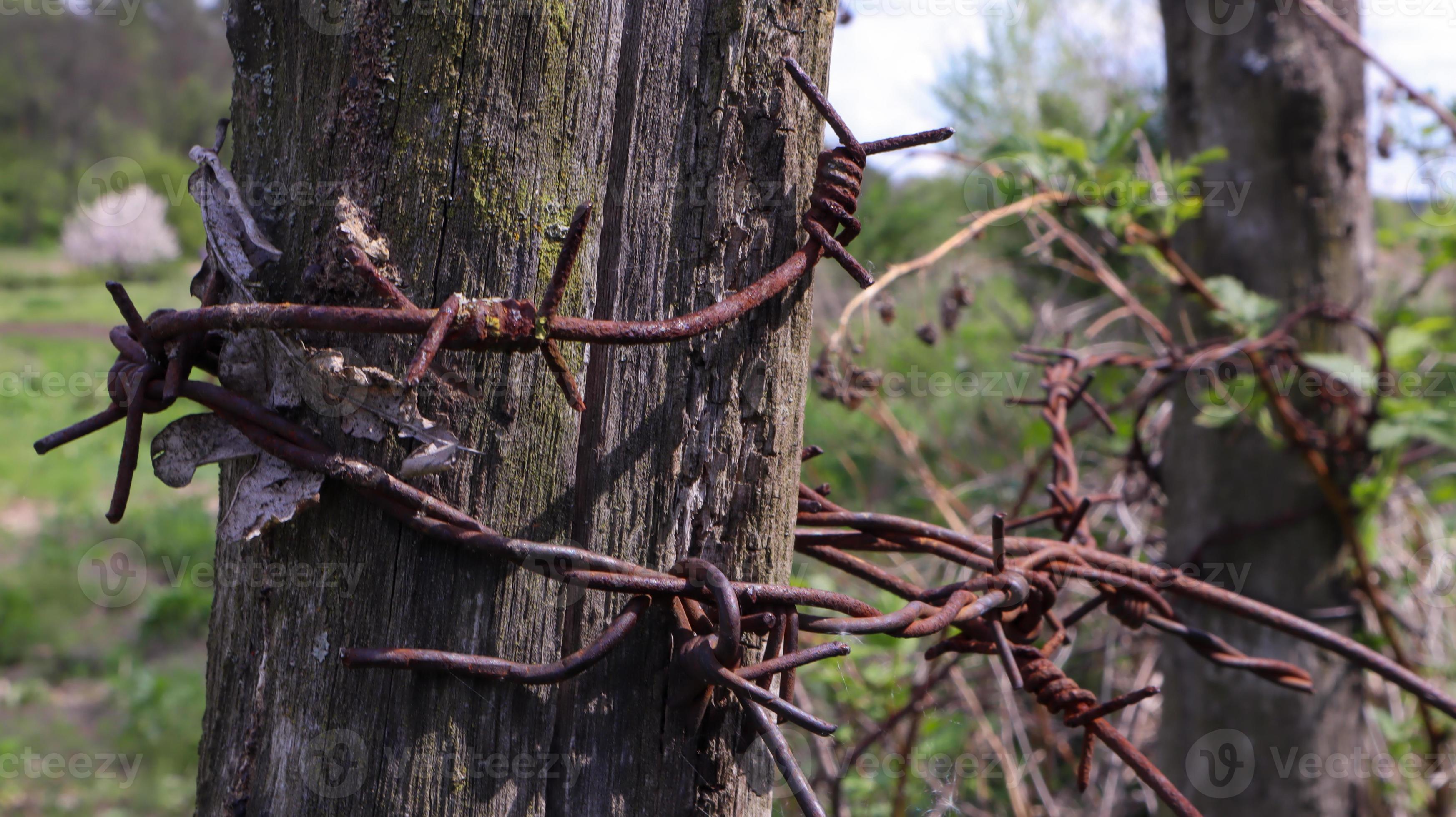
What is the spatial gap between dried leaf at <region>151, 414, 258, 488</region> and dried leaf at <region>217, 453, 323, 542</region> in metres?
0.03

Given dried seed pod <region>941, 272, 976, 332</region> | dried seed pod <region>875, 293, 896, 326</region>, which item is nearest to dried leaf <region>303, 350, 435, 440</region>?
dried seed pod <region>875, 293, 896, 326</region>

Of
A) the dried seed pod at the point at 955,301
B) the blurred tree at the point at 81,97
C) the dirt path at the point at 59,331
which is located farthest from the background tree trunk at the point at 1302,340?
the blurred tree at the point at 81,97

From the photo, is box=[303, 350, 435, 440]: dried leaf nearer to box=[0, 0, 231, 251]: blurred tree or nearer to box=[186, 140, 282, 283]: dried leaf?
box=[186, 140, 282, 283]: dried leaf

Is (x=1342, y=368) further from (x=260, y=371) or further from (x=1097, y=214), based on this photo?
(x=260, y=371)

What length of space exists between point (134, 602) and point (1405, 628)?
9.39 m

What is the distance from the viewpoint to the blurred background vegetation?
247 cm

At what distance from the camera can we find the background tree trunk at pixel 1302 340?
2.19 m

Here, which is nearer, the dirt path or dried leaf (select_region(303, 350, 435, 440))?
dried leaf (select_region(303, 350, 435, 440))

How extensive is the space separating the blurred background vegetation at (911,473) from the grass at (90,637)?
2 centimetres

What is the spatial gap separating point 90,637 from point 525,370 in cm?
859

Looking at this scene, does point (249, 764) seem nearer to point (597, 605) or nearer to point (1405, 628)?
point (597, 605)

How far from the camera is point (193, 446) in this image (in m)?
0.82

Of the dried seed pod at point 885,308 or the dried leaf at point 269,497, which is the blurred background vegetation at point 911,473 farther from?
the dried leaf at point 269,497

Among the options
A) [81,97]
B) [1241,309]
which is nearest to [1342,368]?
[1241,309]
